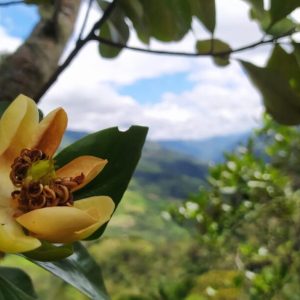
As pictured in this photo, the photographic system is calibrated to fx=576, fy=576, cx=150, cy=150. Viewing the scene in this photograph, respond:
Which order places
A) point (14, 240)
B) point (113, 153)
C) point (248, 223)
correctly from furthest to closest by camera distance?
1. point (248, 223)
2. point (113, 153)
3. point (14, 240)

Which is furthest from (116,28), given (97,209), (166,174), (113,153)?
(166,174)

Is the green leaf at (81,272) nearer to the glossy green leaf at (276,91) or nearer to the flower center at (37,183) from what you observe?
the flower center at (37,183)

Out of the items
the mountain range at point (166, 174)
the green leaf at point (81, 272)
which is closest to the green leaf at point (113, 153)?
the green leaf at point (81, 272)

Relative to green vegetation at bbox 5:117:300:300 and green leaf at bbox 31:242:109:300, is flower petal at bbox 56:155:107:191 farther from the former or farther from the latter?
green vegetation at bbox 5:117:300:300

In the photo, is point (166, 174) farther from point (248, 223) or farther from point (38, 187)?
point (38, 187)

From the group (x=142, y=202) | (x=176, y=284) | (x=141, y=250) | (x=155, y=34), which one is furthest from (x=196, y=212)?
(x=142, y=202)
